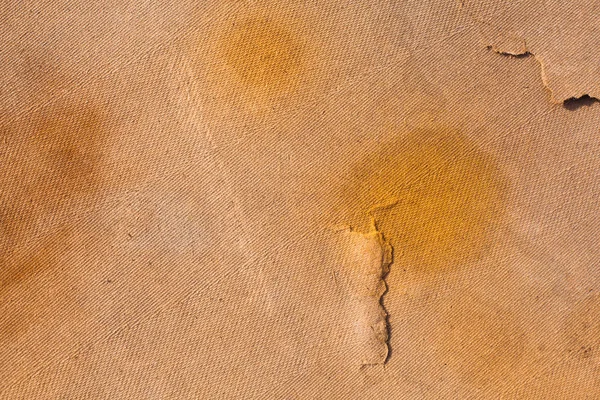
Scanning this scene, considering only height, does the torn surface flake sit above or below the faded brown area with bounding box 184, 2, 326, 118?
below

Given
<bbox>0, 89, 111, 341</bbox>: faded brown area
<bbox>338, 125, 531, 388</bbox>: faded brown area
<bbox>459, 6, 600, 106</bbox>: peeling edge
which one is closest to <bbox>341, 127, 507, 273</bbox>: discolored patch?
<bbox>338, 125, 531, 388</bbox>: faded brown area

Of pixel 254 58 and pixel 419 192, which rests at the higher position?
pixel 254 58

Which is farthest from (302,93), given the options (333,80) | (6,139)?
(6,139)

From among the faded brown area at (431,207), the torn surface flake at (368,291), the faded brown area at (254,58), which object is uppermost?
the faded brown area at (254,58)

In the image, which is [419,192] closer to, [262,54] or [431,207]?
[431,207]

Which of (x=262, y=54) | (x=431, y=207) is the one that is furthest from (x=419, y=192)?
(x=262, y=54)

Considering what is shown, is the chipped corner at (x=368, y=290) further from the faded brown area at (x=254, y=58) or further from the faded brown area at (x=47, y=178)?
the faded brown area at (x=47, y=178)

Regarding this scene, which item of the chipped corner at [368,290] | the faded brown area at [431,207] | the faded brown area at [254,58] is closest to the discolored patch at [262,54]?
the faded brown area at [254,58]

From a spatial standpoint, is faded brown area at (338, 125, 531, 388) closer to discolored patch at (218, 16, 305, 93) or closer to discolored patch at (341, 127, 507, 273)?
discolored patch at (341, 127, 507, 273)
